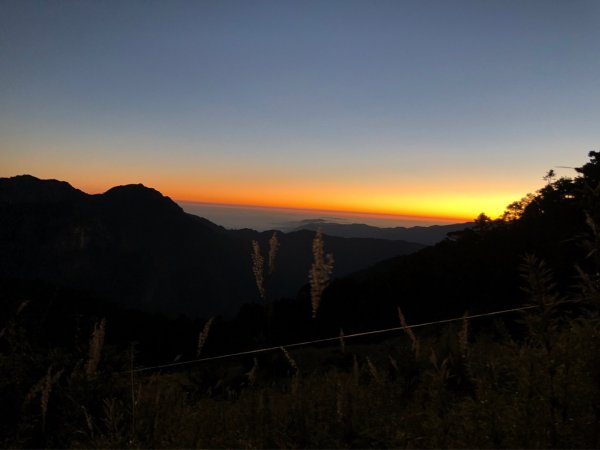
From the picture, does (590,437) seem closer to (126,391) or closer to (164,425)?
(164,425)

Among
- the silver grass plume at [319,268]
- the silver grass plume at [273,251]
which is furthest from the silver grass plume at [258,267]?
the silver grass plume at [319,268]

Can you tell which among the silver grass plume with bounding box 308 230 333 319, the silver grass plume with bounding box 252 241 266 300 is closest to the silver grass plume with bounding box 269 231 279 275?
the silver grass plume with bounding box 252 241 266 300

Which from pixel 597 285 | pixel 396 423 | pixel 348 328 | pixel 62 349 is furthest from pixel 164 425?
pixel 348 328

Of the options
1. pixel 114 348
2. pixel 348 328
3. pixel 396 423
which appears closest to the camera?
pixel 396 423

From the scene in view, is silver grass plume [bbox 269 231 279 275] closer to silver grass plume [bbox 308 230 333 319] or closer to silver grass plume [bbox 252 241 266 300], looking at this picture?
silver grass plume [bbox 252 241 266 300]

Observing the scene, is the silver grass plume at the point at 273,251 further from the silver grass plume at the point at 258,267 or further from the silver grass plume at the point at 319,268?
the silver grass plume at the point at 319,268

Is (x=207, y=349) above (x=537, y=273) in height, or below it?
below

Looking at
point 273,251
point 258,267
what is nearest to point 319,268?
point 273,251

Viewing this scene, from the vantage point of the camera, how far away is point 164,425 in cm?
375

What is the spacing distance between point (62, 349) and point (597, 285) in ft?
21.4

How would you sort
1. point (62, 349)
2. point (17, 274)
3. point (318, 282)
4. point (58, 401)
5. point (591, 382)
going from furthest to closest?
point (17, 274), point (62, 349), point (58, 401), point (318, 282), point (591, 382)

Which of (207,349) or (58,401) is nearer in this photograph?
(58,401)

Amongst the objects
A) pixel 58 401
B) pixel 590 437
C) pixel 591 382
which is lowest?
pixel 58 401

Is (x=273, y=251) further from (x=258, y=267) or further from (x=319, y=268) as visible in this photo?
(x=319, y=268)
